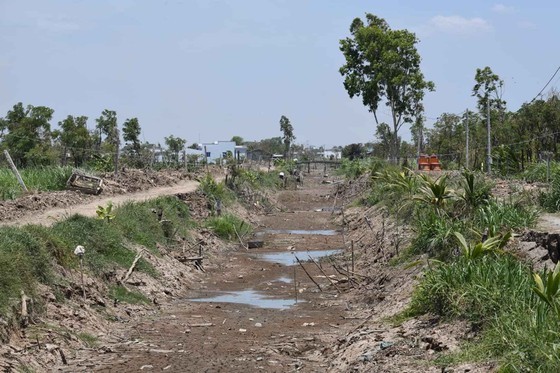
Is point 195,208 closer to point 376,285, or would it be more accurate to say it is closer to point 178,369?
point 376,285

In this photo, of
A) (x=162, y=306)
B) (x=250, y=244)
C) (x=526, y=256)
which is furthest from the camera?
(x=250, y=244)

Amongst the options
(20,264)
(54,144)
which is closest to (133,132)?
(54,144)

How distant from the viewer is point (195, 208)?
29.2 meters

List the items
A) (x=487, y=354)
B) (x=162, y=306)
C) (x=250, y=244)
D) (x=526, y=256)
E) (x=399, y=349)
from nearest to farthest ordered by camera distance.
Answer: (x=487, y=354) → (x=399, y=349) → (x=526, y=256) → (x=162, y=306) → (x=250, y=244)

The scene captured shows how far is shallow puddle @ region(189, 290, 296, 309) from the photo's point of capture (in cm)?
1630

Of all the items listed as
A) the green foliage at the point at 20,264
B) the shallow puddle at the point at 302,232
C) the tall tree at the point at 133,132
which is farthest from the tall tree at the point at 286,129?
the green foliage at the point at 20,264

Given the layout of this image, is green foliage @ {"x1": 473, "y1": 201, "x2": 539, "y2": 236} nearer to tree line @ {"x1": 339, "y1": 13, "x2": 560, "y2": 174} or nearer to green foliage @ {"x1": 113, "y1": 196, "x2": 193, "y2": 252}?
green foliage @ {"x1": 113, "y1": 196, "x2": 193, "y2": 252}

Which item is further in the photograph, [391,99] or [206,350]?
[391,99]

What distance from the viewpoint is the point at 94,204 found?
23.5 m

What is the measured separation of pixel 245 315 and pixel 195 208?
48.1 feet

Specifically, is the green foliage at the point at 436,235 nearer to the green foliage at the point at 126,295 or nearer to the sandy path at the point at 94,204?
the green foliage at the point at 126,295

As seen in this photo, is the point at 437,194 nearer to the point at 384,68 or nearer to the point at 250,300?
the point at 250,300

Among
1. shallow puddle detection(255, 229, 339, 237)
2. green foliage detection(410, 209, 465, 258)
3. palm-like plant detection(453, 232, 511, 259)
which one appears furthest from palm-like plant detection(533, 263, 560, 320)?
shallow puddle detection(255, 229, 339, 237)

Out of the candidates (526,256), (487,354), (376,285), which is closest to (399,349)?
(487,354)
